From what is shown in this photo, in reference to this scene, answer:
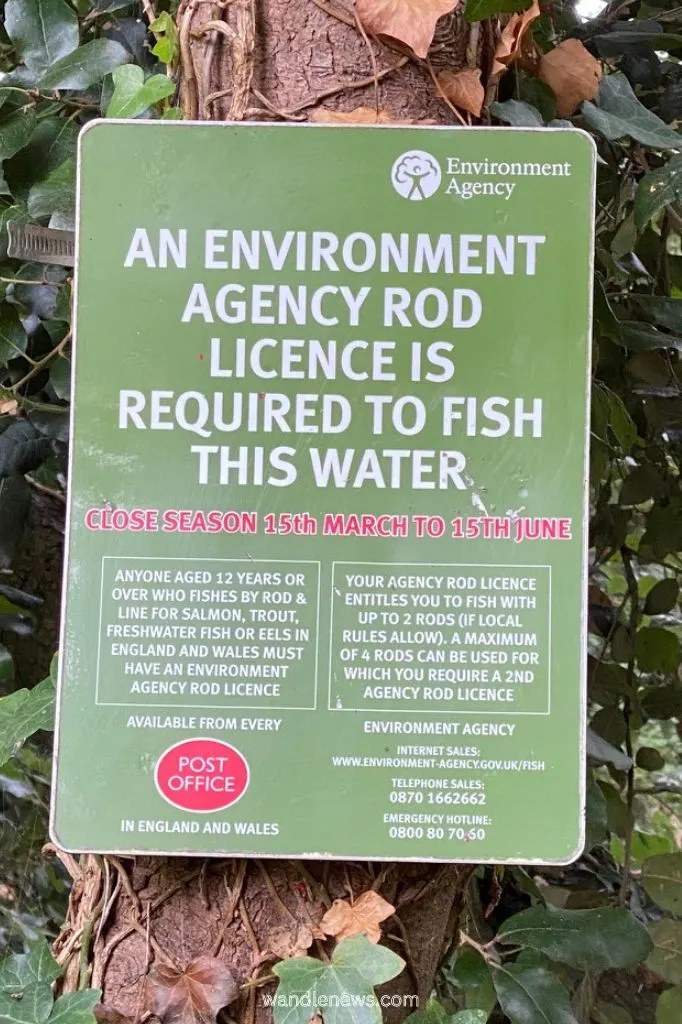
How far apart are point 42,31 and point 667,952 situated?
4.31 ft

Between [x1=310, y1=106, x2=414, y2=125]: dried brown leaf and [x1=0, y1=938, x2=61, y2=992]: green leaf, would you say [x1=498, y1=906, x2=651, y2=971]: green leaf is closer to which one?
[x1=0, y1=938, x2=61, y2=992]: green leaf

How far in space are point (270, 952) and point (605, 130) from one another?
2.67ft

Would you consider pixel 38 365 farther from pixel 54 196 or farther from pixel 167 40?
pixel 167 40

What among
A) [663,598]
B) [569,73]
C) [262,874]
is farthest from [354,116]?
[663,598]

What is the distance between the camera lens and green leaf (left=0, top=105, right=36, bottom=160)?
0.86 meters

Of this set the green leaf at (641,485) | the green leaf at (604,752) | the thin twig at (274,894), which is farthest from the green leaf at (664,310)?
the thin twig at (274,894)

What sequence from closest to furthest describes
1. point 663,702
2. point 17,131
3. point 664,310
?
point 17,131, point 664,310, point 663,702

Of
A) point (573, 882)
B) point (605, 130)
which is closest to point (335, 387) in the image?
point (605, 130)

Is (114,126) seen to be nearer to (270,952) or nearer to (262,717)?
(262,717)

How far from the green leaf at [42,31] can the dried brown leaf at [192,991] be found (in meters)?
0.90

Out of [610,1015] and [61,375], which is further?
[610,1015]

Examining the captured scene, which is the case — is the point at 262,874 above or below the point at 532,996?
above

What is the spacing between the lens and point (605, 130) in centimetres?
82

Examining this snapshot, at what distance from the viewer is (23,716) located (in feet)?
2.47
